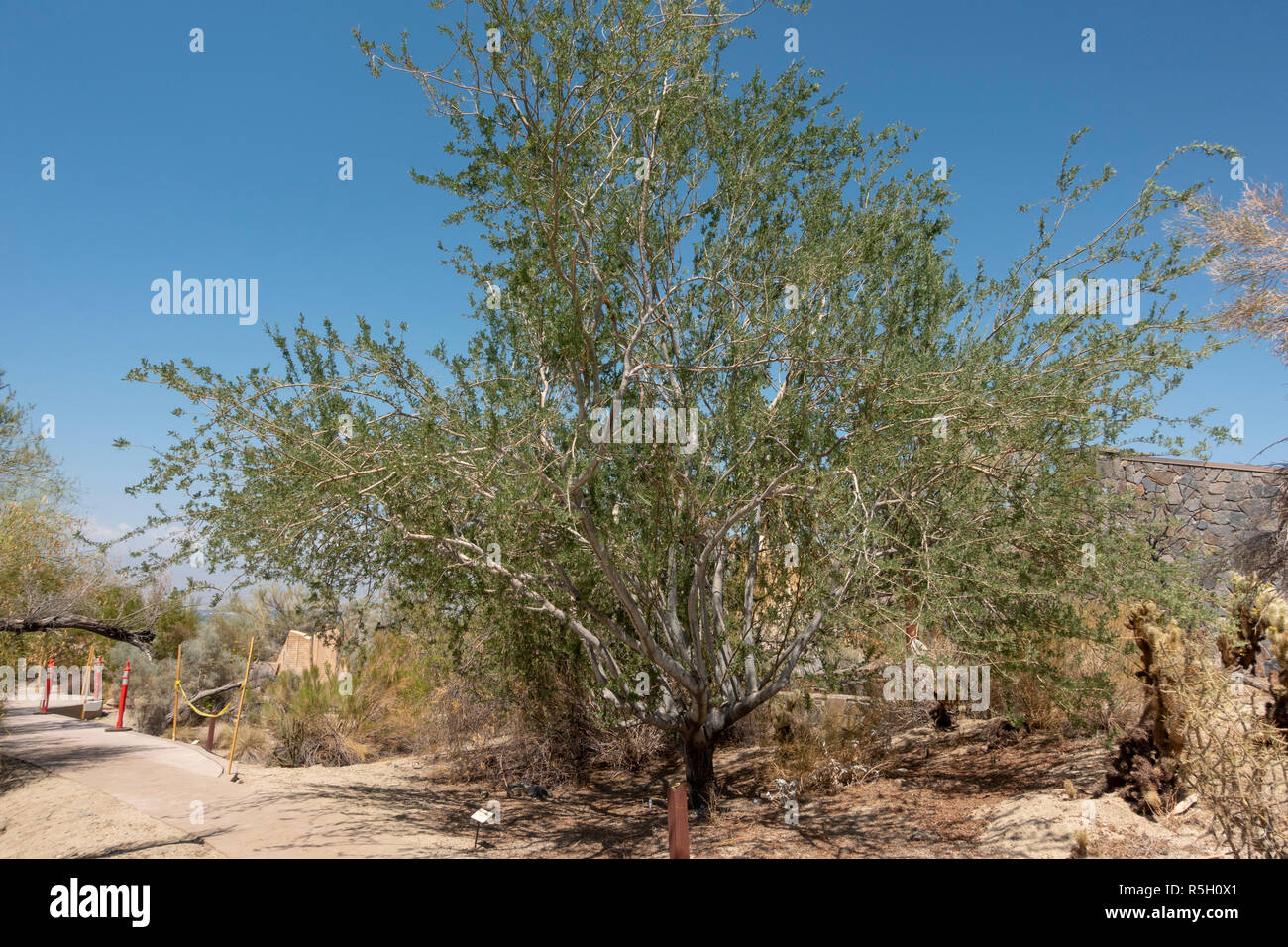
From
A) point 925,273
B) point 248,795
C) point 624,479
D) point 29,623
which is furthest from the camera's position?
point 29,623

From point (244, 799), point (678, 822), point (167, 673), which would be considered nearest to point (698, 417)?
point (678, 822)

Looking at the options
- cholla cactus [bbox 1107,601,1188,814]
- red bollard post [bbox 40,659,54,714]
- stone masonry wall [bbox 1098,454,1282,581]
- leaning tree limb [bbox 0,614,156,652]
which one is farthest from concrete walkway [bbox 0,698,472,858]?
stone masonry wall [bbox 1098,454,1282,581]

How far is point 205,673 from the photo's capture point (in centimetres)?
1959

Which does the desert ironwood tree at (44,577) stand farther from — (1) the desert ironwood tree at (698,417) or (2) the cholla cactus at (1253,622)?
(2) the cholla cactus at (1253,622)

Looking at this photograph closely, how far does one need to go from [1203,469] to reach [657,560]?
12534 millimetres

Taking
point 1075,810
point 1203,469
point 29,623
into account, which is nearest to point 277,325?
point 29,623

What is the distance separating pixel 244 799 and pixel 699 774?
544 centimetres

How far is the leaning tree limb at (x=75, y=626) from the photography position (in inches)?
411

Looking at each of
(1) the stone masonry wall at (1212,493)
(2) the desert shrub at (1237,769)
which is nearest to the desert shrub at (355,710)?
(2) the desert shrub at (1237,769)

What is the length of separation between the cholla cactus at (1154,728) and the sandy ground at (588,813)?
0.77 feet

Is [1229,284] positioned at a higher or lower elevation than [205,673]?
higher

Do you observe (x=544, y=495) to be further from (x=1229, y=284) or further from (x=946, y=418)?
(x=1229, y=284)

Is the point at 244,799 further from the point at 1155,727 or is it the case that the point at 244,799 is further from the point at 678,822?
the point at 1155,727
